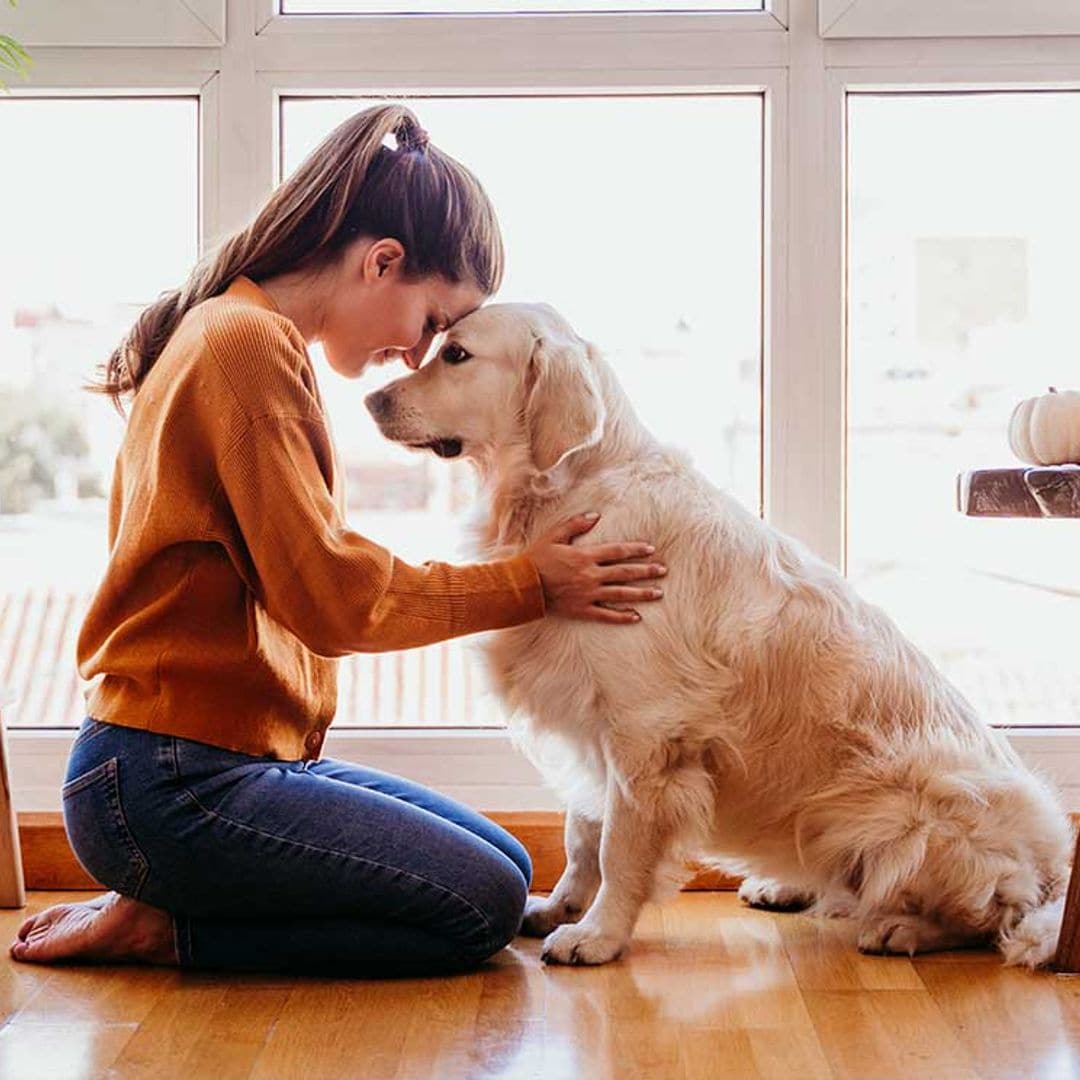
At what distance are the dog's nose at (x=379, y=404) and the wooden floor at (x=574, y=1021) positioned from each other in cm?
83

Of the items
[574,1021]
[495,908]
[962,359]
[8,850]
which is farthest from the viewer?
[962,359]

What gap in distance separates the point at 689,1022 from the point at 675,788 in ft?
1.22

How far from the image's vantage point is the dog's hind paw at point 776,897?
2.66 meters

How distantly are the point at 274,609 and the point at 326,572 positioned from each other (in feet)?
0.33

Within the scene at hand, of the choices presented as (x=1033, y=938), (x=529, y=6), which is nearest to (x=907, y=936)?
(x=1033, y=938)

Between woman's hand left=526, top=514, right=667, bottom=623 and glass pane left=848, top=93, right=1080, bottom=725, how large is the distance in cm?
79

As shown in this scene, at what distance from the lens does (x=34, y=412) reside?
2.97 metres

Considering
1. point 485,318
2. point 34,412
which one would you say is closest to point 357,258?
point 485,318

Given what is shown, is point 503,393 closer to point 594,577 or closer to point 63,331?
point 594,577

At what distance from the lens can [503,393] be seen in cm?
230

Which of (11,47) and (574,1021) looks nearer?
(574,1021)

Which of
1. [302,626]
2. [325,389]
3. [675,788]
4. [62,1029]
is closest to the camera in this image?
[62,1029]

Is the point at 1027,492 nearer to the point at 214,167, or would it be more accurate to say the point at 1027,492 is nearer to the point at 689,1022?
the point at 689,1022

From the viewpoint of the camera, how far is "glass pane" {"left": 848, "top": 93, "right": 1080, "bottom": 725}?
2.88 metres
